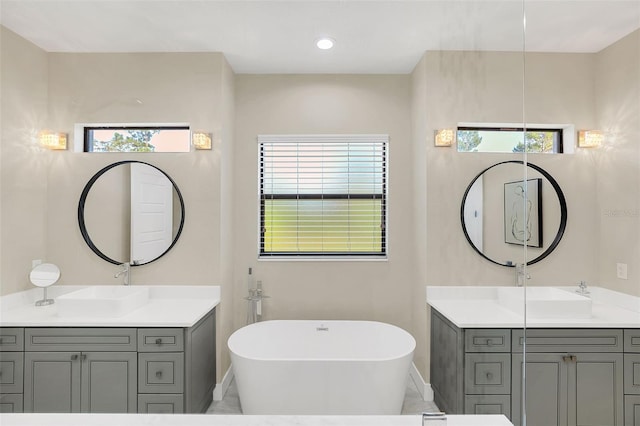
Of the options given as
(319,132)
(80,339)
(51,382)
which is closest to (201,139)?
(319,132)

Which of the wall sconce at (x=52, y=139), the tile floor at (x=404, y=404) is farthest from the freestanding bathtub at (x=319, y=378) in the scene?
the wall sconce at (x=52, y=139)

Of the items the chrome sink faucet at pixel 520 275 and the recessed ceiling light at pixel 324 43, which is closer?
the chrome sink faucet at pixel 520 275

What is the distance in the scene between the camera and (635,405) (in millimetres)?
476

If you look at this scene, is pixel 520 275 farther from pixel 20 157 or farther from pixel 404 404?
pixel 20 157

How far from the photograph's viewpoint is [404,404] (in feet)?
1.97

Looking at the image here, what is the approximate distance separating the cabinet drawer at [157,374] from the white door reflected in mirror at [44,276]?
0.26m

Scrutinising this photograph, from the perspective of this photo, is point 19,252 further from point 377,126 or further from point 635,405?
point 635,405

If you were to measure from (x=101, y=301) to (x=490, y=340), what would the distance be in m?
0.77

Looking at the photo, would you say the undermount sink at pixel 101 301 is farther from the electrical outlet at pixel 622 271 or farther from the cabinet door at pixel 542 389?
the electrical outlet at pixel 622 271

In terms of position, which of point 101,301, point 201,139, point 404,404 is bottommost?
point 404,404

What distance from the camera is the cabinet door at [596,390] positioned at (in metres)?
0.47

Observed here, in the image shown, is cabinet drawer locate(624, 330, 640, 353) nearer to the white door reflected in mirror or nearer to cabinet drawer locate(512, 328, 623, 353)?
cabinet drawer locate(512, 328, 623, 353)

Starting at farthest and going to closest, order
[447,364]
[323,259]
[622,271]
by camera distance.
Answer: [323,259], [447,364], [622,271]

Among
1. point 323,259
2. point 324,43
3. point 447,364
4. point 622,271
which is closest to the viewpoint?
point 622,271
